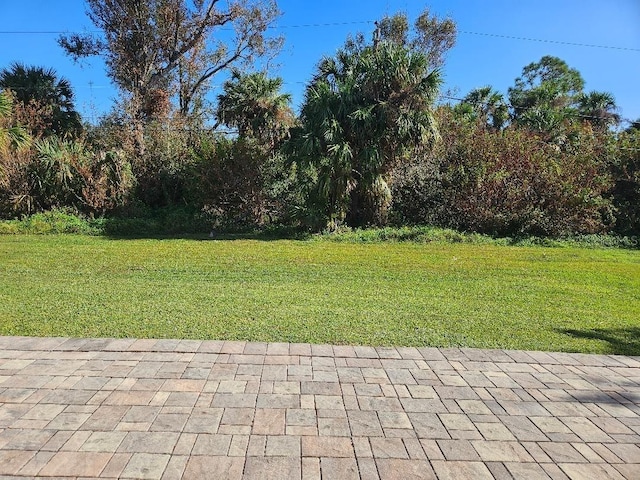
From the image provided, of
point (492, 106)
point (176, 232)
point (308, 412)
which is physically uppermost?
point (492, 106)

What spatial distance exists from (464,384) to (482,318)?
1.83m

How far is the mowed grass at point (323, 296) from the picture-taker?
4.24m

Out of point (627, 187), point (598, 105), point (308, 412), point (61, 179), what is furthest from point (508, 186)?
point (598, 105)

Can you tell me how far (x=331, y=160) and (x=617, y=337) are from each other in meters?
7.60

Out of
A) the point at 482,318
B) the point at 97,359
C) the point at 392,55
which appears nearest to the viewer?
the point at 97,359

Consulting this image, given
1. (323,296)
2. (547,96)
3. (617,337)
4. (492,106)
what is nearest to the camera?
(617,337)

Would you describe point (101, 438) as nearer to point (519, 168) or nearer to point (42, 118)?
point (519, 168)

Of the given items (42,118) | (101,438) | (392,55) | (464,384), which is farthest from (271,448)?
(42,118)

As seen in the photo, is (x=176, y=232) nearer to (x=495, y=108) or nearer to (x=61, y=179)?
(x=61, y=179)

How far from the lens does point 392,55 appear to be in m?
11.2

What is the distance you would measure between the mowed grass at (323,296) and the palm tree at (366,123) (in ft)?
8.03

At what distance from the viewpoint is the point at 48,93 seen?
14656 mm

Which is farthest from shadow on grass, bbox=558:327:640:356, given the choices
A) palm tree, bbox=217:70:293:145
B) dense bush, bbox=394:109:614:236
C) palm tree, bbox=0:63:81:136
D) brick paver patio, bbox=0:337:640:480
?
palm tree, bbox=0:63:81:136

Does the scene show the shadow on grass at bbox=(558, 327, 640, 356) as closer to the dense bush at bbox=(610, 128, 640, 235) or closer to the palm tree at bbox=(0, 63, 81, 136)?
the dense bush at bbox=(610, 128, 640, 235)
